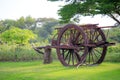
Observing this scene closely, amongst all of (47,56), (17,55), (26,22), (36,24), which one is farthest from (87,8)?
(36,24)

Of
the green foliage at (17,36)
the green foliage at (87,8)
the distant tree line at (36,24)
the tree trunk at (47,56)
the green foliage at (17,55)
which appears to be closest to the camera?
the green foliage at (87,8)

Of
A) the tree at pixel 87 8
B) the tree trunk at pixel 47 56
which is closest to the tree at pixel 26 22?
the tree trunk at pixel 47 56

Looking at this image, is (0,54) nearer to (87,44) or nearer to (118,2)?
(87,44)

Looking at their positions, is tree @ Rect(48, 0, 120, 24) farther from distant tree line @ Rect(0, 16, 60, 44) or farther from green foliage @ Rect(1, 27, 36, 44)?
distant tree line @ Rect(0, 16, 60, 44)

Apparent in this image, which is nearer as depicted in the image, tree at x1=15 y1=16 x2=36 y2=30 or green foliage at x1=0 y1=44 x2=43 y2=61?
green foliage at x1=0 y1=44 x2=43 y2=61

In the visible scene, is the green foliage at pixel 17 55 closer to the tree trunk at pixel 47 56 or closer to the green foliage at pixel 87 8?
the tree trunk at pixel 47 56

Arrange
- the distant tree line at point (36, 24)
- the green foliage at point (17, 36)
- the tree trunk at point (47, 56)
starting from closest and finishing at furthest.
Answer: the tree trunk at point (47, 56) < the green foliage at point (17, 36) < the distant tree line at point (36, 24)

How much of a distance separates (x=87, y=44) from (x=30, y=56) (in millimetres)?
7031

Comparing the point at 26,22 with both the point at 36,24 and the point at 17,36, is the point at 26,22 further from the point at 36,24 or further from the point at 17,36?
the point at 17,36

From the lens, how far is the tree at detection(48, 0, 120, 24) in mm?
16736

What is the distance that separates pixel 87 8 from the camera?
59.8 feet

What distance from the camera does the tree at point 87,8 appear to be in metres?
16.7

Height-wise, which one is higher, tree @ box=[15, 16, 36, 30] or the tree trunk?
tree @ box=[15, 16, 36, 30]

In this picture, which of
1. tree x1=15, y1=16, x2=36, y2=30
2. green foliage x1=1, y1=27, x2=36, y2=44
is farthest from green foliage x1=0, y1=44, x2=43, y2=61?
tree x1=15, y1=16, x2=36, y2=30
